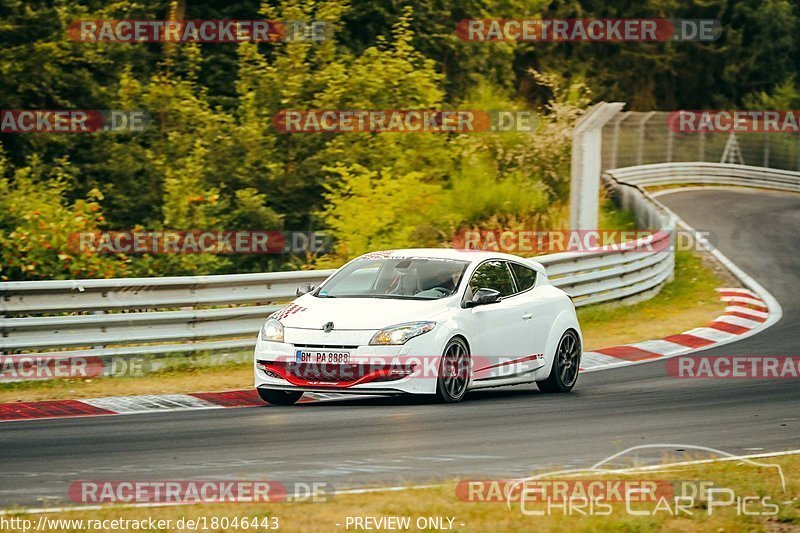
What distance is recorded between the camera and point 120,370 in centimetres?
1504

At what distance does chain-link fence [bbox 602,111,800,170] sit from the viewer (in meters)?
47.7

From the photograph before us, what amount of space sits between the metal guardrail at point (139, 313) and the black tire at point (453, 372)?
4031 millimetres

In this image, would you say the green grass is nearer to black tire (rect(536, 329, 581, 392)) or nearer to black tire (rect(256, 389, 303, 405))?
black tire (rect(256, 389, 303, 405))

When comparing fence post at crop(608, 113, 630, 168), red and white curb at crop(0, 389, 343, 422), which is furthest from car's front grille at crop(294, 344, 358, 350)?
fence post at crop(608, 113, 630, 168)

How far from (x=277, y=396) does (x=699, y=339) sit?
314 inches

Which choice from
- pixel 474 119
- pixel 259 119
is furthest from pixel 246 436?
pixel 474 119

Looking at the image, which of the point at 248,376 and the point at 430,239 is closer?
the point at 248,376

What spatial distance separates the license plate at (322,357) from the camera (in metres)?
12.0

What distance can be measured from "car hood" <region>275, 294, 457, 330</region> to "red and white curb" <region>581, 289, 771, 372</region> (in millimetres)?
4081

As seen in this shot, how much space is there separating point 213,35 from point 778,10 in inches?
1799

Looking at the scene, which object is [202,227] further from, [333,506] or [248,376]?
[333,506]

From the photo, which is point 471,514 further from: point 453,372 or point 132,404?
point 132,404

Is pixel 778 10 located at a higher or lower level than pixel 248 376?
higher

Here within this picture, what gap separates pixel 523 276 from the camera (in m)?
14.0
